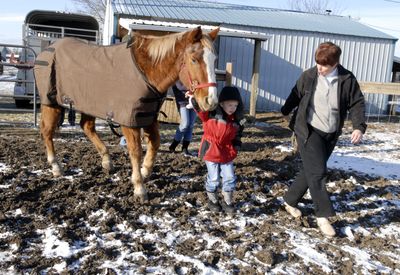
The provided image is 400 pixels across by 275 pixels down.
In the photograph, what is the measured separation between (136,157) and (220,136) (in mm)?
967

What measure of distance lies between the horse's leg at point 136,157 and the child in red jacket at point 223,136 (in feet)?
2.29

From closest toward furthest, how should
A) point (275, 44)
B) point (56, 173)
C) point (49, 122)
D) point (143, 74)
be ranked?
point (143, 74) < point (56, 173) < point (49, 122) < point (275, 44)

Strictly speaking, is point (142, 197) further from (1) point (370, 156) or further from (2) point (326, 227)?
(1) point (370, 156)

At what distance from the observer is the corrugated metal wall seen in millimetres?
14172

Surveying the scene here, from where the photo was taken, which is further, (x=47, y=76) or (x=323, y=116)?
(x=47, y=76)

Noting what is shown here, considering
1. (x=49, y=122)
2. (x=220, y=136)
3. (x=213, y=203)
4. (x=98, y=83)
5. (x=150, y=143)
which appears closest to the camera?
(x=220, y=136)

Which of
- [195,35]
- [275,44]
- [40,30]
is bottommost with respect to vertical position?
[195,35]

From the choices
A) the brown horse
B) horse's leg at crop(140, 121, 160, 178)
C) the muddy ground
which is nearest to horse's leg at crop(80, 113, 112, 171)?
the brown horse

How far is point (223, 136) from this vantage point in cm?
362

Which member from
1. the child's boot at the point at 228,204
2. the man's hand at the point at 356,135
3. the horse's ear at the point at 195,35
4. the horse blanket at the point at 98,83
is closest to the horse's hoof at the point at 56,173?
the horse blanket at the point at 98,83

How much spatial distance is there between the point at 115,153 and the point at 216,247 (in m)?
2.94

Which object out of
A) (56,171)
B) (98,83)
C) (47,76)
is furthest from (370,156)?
(47,76)

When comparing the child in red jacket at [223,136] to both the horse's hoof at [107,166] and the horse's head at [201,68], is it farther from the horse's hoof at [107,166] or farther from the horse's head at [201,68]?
the horse's hoof at [107,166]

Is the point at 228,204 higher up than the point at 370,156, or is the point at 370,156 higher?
the point at 228,204
